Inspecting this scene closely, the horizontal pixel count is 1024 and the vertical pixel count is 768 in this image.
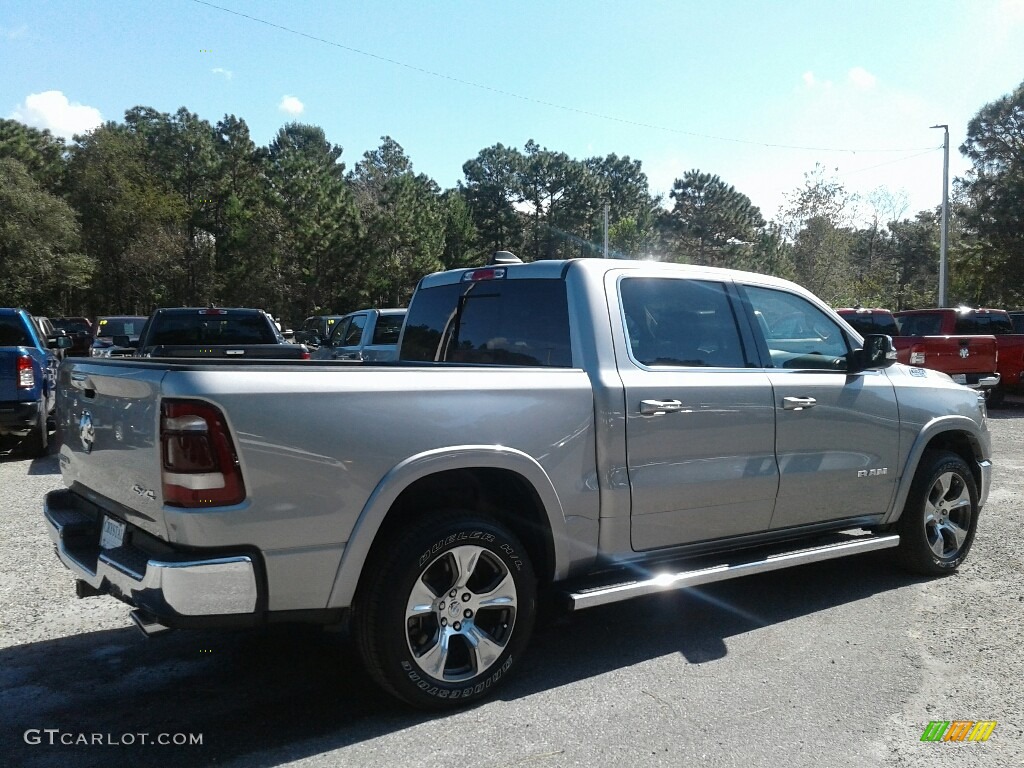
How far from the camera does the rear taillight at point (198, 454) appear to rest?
9.19 ft

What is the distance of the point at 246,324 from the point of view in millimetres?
10617

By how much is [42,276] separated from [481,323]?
1797 inches

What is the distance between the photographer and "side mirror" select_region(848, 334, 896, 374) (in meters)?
4.84

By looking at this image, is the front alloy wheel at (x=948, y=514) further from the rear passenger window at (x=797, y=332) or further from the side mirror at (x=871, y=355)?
the rear passenger window at (x=797, y=332)

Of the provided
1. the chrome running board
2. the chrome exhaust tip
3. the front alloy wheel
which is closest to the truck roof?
the chrome running board

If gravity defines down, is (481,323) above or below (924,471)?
above

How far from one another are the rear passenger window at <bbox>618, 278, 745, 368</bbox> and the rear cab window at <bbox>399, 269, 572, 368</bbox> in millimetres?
A: 372

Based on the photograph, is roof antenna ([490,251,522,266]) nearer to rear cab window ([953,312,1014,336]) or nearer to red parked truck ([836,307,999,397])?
red parked truck ([836,307,999,397])

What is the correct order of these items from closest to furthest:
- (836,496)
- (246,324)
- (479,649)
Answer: (479,649) < (836,496) < (246,324)

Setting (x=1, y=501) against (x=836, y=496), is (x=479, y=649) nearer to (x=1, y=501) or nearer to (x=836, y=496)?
(x=836, y=496)

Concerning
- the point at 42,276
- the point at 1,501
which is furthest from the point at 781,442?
the point at 42,276

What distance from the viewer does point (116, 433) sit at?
10.5 ft

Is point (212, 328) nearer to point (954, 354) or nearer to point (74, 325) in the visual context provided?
point (954, 354)

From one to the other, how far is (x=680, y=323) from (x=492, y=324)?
1010mm
